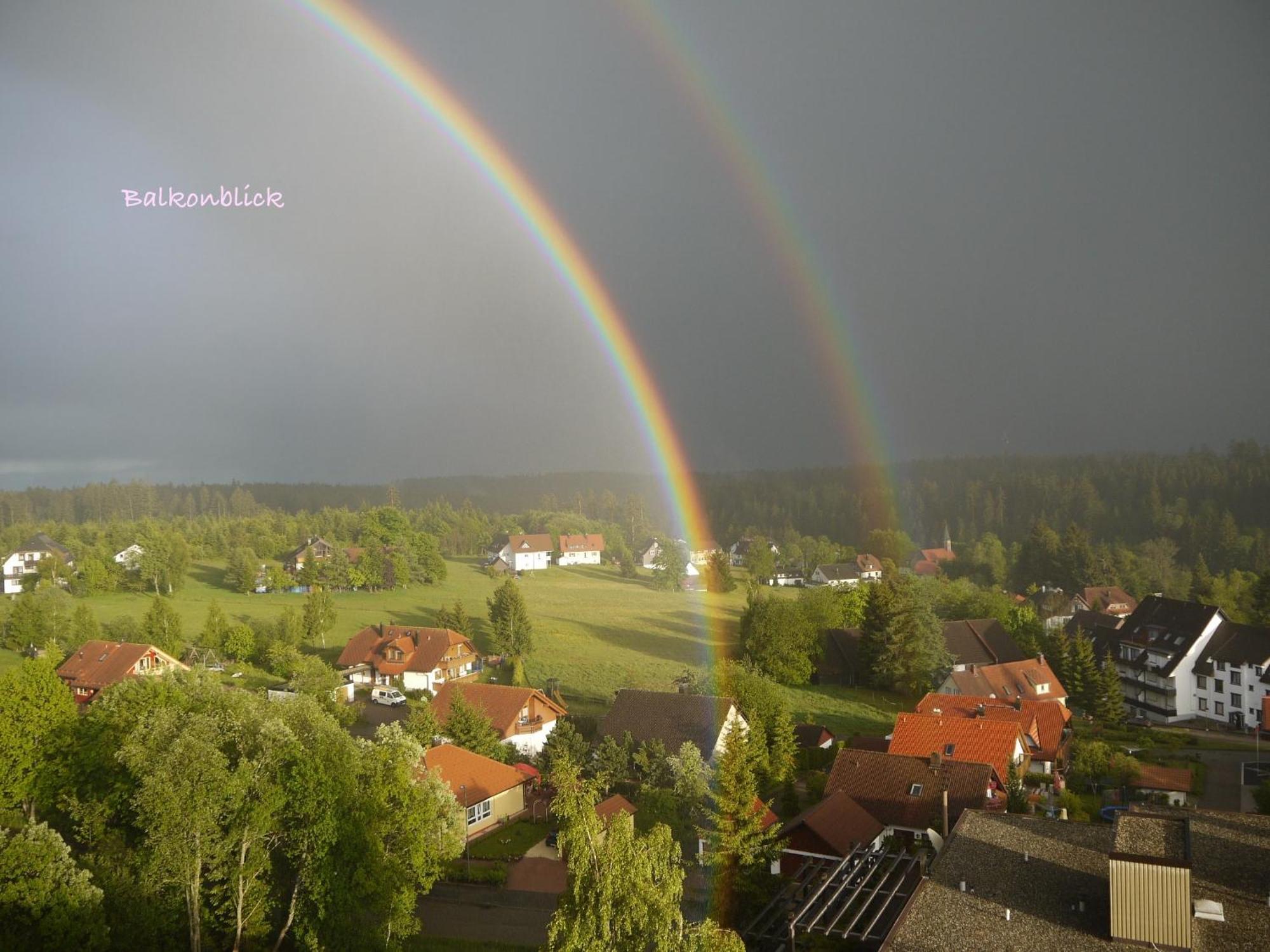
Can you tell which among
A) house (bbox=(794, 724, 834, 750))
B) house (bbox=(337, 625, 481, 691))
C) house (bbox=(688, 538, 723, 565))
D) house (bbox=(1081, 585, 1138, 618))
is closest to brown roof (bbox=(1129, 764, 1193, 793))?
house (bbox=(794, 724, 834, 750))

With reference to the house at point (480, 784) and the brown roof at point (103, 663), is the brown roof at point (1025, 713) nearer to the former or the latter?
the house at point (480, 784)

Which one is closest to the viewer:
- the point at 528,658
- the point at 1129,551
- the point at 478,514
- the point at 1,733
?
the point at 1,733

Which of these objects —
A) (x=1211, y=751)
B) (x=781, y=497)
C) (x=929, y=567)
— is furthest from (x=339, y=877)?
(x=781, y=497)

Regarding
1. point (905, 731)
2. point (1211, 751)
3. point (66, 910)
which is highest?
point (66, 910)

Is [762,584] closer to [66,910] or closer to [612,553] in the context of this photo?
[612,553]

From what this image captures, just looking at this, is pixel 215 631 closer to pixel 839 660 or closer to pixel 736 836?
pixel 839 660

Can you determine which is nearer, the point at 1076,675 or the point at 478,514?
the point at 1076,675

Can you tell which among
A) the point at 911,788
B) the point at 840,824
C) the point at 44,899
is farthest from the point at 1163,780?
the point at 44,899

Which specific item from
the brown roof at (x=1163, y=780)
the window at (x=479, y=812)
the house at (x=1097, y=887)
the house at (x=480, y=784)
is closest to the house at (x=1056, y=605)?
the brown roof at (x=1163, y=780)
